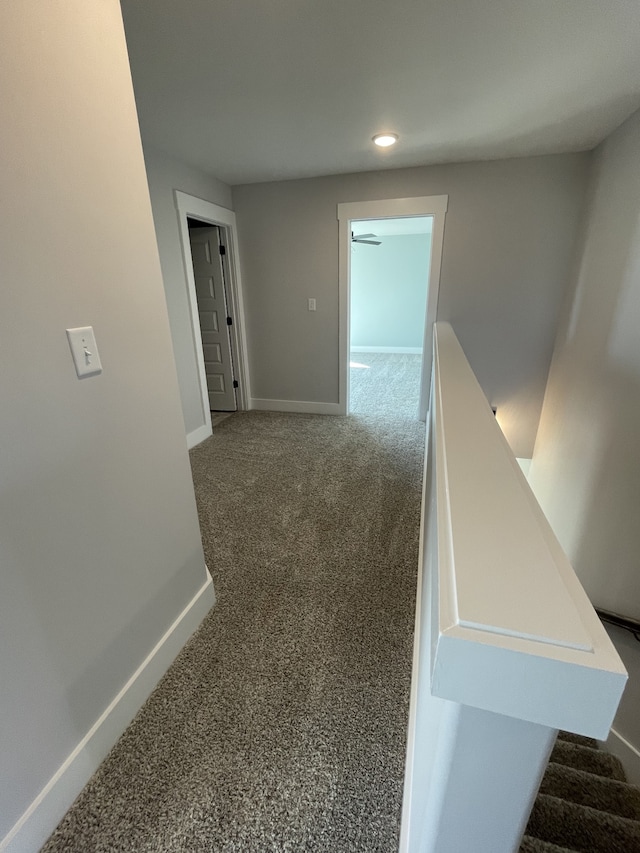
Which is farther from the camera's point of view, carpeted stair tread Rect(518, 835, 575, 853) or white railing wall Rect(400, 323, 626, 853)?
carpeted stair tread Rect(518, 835, 575, 853)

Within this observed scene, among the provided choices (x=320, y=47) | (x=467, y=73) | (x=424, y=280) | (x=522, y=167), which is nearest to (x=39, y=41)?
(x=320, y=47)

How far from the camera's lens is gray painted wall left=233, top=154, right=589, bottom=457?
3.04m

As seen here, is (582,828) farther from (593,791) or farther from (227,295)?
(227,295)

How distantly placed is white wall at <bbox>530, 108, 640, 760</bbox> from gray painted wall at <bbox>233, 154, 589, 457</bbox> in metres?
0.26

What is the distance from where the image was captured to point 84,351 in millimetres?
959

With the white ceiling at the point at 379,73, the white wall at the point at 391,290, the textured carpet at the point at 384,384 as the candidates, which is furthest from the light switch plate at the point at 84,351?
the white wall at the point at 391,290

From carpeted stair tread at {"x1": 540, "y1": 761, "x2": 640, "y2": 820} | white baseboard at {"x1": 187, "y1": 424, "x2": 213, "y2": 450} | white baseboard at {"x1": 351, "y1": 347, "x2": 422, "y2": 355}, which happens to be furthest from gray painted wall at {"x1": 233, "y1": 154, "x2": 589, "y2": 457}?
white baseboard at {"x1": 351, "y1": 347, "x2": 422, "y2": 355}

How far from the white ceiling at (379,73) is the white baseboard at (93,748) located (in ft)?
7.61

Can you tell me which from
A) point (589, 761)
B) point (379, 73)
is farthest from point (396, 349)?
point (589, 761)

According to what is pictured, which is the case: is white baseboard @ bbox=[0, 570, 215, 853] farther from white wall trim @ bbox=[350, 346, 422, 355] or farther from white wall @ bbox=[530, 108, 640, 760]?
white wall trim @ bbox=[350, 346, 422, 355]

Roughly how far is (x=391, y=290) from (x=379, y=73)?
6.08 meters

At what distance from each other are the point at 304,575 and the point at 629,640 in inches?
67.2

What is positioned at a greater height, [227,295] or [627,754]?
[227,295]

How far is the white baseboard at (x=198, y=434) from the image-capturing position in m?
3.32
